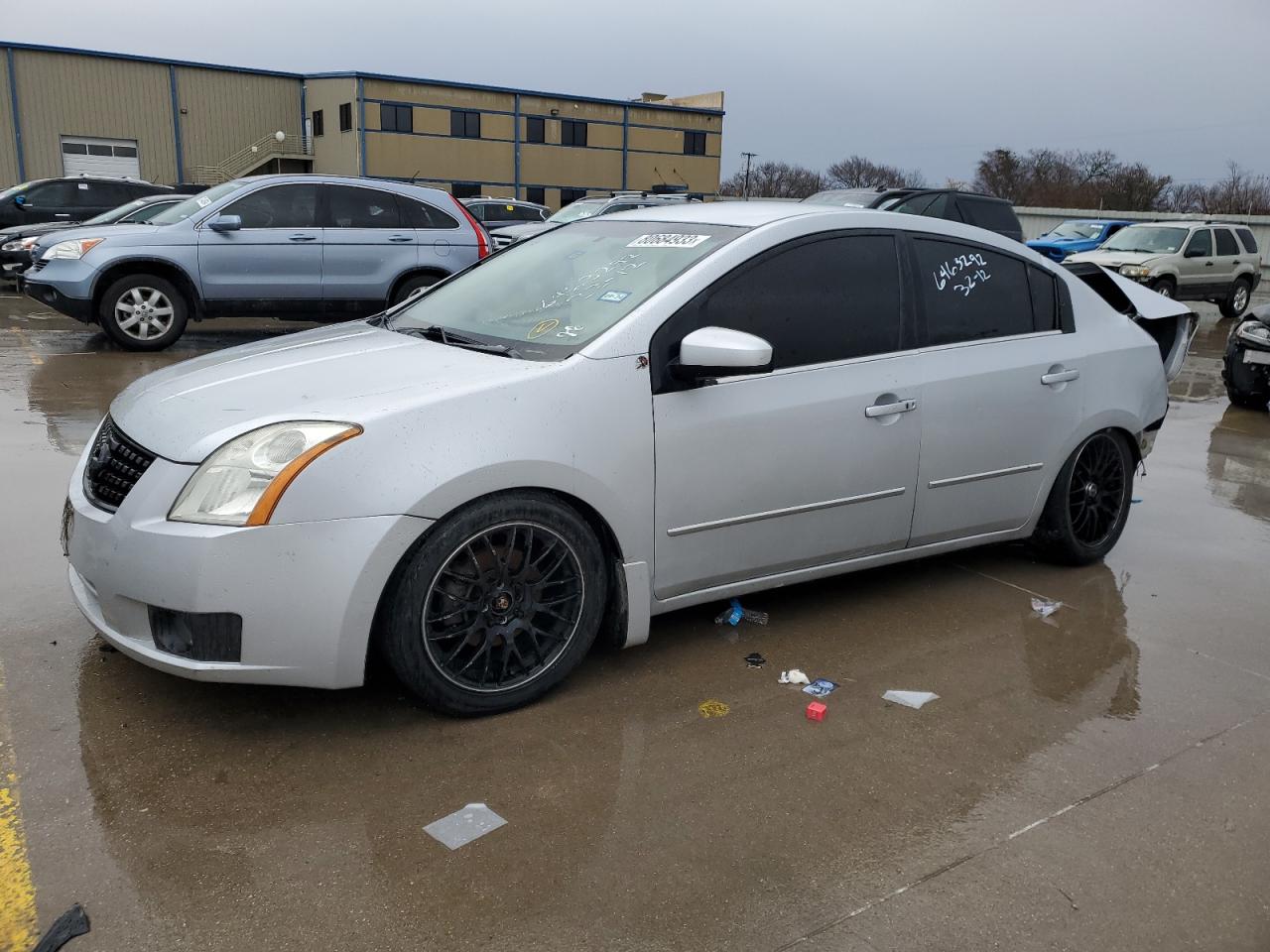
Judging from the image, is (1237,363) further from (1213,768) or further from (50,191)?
(50,191)

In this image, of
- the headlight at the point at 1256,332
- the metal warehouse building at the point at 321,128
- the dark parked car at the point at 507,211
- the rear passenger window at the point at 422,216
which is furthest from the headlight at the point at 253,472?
the metal warehouse building at the point at 321,128

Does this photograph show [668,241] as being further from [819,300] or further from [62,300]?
[62,300]

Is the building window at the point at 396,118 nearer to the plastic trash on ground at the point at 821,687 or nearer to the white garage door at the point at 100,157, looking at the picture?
the white garage door at the point at 100,157

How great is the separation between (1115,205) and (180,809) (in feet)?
174

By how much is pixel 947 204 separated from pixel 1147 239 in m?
6.54

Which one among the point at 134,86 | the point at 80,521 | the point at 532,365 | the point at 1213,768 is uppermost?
the point at 134,86

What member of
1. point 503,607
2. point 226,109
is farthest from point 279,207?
point 226,109

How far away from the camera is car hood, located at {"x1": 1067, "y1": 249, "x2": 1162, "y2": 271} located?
18.1 meters

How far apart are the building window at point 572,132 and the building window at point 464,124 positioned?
4.50 m

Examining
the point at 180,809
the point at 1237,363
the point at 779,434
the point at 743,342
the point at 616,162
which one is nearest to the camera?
the point at 180,809

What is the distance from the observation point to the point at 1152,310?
5492mm

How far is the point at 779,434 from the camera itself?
12.7 feet

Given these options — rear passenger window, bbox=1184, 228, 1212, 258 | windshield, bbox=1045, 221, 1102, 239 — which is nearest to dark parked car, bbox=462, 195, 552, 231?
windshield, bbox=1045, 221, 1102, 239

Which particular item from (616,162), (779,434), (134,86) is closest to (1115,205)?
(616,162)
